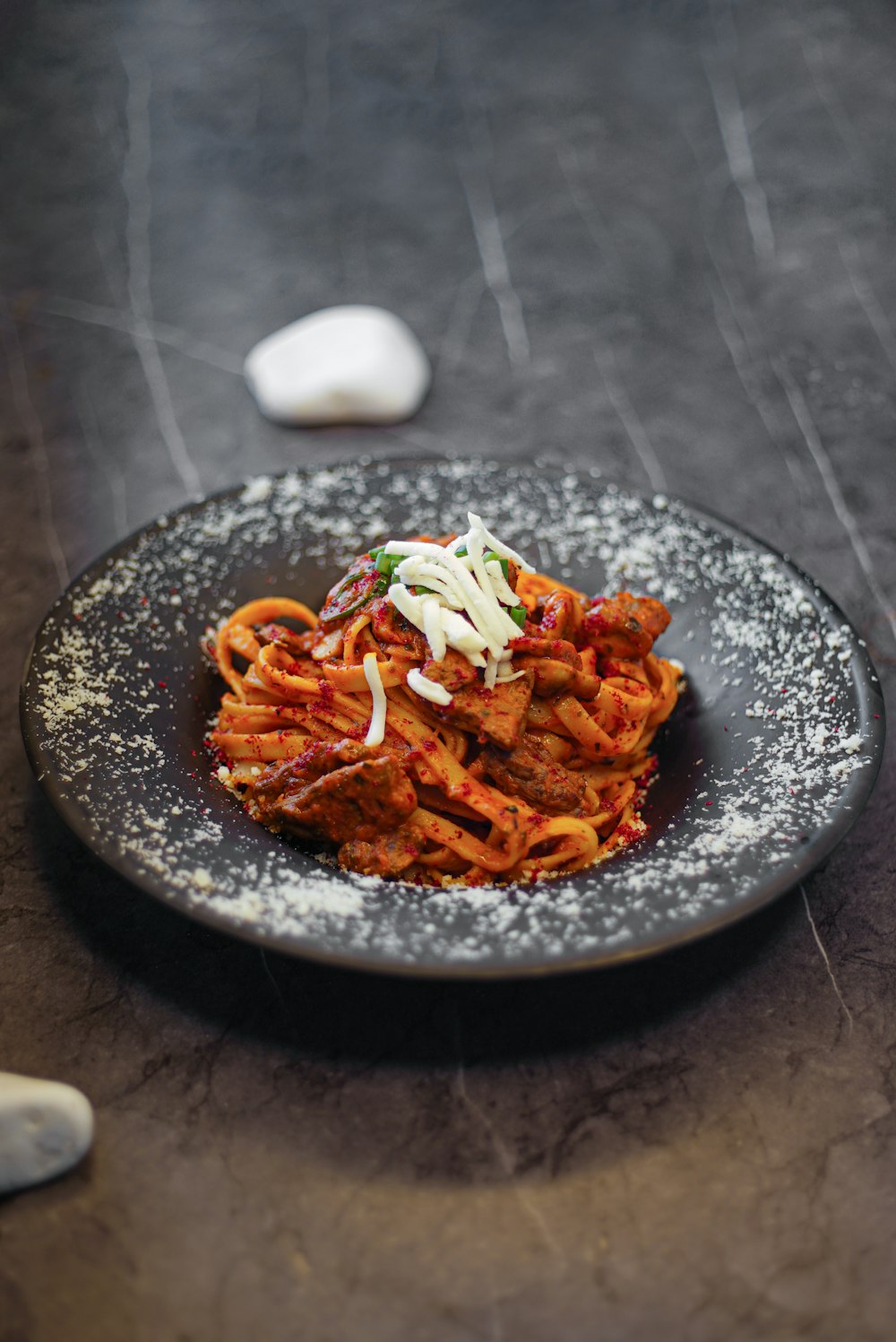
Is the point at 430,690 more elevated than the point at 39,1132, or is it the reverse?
the point at 430,690

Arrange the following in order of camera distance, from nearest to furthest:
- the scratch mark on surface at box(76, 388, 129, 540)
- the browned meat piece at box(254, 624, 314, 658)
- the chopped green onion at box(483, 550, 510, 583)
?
the chopped green onion at box(483, 550, 510, 583) → the browned meat piece at box(254, 624, 314, 658) → the scratch mark on surface at box(76, 388, 129, 540)

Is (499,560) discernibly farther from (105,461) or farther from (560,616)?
(105,461)

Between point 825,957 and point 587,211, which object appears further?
point 587,211

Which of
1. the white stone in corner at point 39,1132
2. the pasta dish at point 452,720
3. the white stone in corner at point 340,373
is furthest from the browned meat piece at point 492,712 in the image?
the white stone in corner at point 340,373

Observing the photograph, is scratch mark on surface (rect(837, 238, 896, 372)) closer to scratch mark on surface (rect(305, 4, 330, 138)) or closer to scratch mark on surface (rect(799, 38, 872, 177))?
scratch mark on surface (rect(799, 38, 872, 177))

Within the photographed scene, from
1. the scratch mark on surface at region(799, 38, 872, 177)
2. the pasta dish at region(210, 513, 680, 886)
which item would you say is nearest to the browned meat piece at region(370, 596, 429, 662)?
the pasta dish at region(210, 513, 680, 886)

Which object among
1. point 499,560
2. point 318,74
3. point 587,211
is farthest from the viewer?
point 318,74

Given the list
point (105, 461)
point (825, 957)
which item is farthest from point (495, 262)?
point (825, 957)

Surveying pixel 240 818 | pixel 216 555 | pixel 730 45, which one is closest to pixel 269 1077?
pixel 240 818
